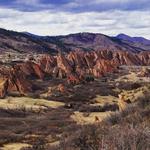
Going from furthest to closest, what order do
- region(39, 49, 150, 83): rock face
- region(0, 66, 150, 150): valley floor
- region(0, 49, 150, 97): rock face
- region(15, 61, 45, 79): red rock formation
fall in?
1. region(39, 49, 150, 83): rock face
2. region(15, 61, 45, 79): red rock formation
3. region(0, 49, 150, 97): rock face
4. region(0, 66, 150, 150): valley floor

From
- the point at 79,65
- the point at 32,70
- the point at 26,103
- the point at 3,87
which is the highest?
the point at 3,87

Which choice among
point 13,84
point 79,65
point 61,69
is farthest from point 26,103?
point 79,65

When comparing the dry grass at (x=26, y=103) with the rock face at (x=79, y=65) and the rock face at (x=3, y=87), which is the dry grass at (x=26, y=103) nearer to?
the rock face at (x=3, y=87)

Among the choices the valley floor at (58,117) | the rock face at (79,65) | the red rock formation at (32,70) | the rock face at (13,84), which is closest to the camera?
the valley floor at (58,117)

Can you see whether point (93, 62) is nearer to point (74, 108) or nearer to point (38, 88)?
point (38, 88)

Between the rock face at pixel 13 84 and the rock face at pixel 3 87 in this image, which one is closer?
the rock face at pixel 3 87

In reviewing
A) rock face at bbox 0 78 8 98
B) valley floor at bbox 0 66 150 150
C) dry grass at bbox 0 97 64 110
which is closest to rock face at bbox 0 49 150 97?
rock face at bbox 0 78 8 98

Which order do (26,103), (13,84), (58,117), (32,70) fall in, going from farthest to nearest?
(32,70) → (13,84) → (26,103) → (58,117)

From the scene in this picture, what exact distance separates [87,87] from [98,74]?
21257 mm

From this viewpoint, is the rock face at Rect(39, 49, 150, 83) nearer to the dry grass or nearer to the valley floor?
the valley floor

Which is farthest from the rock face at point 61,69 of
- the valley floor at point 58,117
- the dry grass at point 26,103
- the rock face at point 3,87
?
the dry grass at point 26,103

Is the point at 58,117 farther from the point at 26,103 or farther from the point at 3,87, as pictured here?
the point at 3,87

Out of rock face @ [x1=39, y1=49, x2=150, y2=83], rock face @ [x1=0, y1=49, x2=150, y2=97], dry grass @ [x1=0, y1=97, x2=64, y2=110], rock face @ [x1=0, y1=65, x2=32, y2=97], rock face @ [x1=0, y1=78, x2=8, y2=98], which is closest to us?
dry grass @ [x1=0, y1=97, x2=64, y2=110]

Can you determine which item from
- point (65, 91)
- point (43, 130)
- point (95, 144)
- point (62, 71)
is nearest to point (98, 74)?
point (62, 71)
